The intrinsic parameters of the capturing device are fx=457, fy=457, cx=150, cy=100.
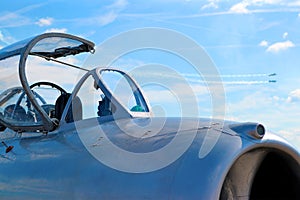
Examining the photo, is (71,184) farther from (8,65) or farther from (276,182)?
(8,65)

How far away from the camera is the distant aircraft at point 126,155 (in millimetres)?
3711

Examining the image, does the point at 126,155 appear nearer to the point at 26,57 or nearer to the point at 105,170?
the point at 105,170

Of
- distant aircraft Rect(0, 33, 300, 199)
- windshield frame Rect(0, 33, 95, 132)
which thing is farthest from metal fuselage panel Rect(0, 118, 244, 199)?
windshield frame Rect(0, 33, 95, 132)

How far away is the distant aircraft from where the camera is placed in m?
3.71

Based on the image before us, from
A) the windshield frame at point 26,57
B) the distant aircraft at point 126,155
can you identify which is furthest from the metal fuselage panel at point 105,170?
the windshield frame at point 26,57

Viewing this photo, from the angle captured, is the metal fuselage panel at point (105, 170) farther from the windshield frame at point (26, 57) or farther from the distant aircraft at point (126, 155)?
the windshield frame at point (26, 57)

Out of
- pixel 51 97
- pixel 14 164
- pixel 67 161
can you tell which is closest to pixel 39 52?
pixel 51 97

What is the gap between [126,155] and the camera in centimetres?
417

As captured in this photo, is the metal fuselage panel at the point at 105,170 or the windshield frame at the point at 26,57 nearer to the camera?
the metal fuselage panel at the point at 105,170

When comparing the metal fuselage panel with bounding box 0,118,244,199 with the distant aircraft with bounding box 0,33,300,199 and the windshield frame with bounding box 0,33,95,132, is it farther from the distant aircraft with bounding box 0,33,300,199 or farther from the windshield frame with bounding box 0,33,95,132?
the windshield frame with bounding box 0,33,95,132

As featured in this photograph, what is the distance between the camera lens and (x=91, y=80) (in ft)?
20.0

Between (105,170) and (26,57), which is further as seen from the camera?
(26,57)

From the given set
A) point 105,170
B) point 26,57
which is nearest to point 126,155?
point 105,170

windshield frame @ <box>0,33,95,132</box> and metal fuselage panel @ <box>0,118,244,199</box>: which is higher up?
windshield frame @ <box>0,33,95,132</box>
